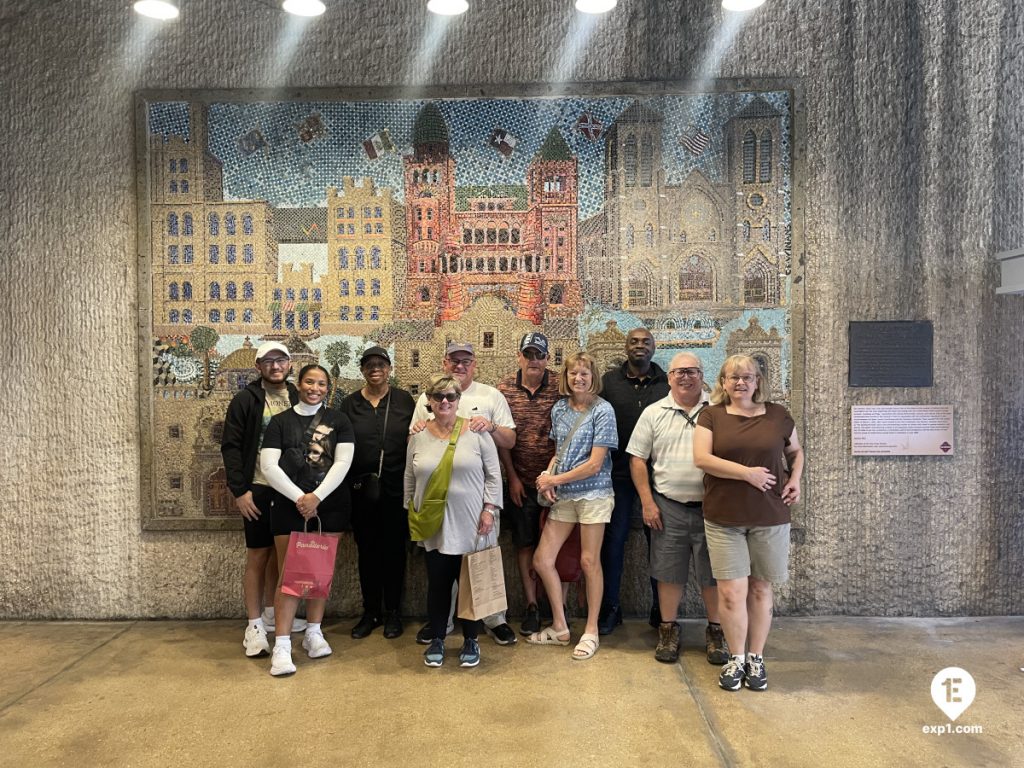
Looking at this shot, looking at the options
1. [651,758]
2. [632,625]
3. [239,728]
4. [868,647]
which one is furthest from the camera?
[632,625]

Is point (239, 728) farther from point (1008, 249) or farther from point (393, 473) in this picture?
point (1008, 249)

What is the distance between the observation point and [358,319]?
4.68m

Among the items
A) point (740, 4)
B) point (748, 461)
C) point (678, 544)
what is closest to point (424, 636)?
point (678, 544)

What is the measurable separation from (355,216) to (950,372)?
3.76 metres

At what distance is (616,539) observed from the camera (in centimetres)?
425

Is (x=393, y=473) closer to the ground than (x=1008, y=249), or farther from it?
closer to the ground

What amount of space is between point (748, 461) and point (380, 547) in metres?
2.13

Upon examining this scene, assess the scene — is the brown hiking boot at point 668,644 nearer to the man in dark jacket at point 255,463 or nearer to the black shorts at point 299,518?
the black shorts at point 299,518

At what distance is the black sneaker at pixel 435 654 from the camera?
384 cm

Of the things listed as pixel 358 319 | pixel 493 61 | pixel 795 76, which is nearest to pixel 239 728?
pixel 358 319

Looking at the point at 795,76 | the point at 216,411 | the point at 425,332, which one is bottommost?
the point at 216,411

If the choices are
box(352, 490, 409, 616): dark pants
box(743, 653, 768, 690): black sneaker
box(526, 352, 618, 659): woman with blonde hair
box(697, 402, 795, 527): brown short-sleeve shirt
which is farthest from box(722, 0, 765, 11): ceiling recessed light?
box(743, 653, 768, 690): black sneaker

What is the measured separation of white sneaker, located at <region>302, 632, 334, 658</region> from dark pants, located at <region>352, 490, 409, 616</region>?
17.1 inches

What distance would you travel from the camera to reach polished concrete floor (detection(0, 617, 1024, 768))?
3043 mm
